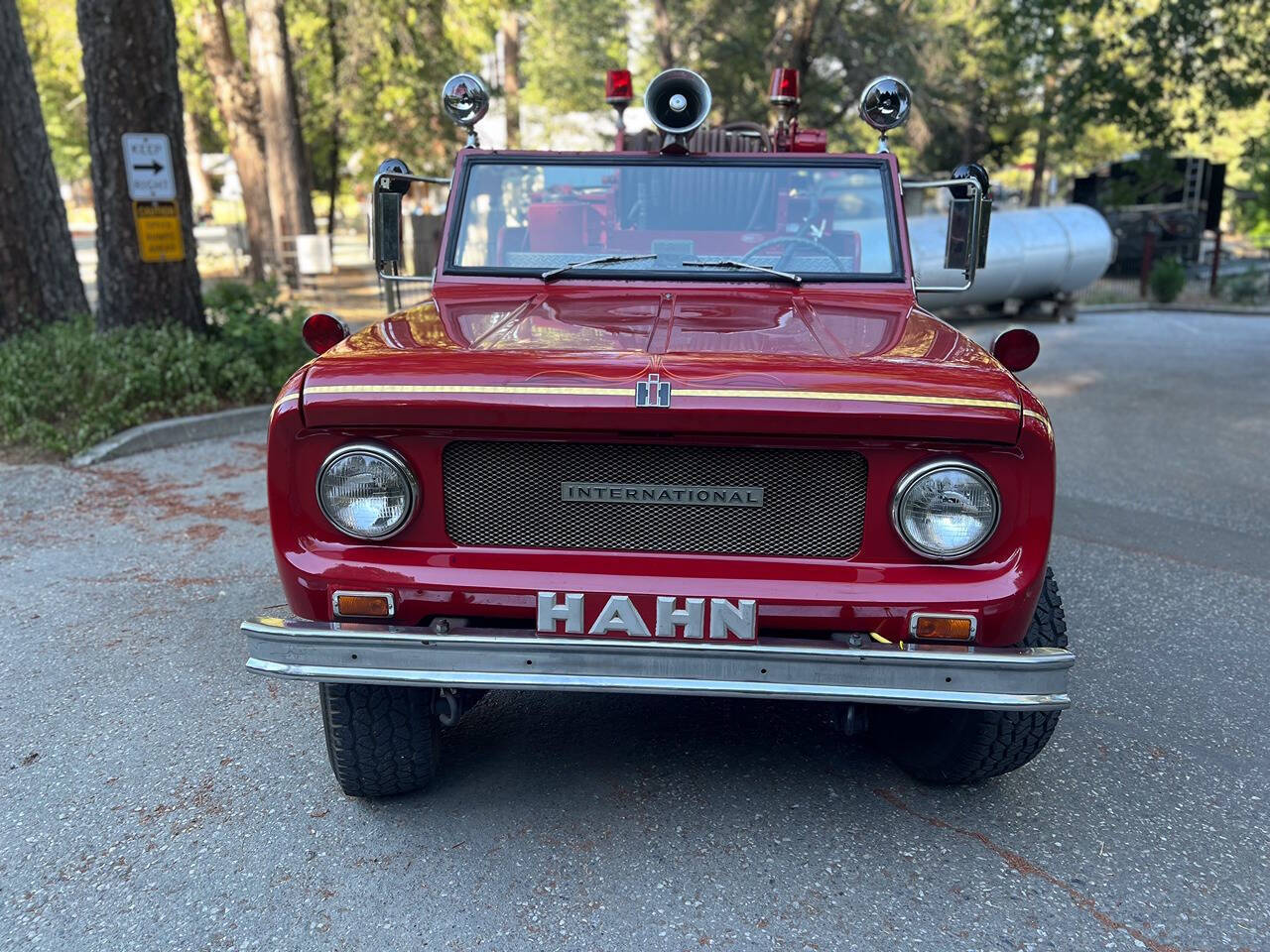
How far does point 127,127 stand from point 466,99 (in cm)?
553

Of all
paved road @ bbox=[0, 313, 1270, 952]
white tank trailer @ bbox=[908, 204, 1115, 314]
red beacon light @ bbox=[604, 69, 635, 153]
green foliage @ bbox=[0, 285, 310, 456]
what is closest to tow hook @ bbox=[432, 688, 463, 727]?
paved road @ bbox=[0, 313, 1270, 952]

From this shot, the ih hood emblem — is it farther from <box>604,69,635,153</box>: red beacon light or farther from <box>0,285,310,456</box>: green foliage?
<box>0,285,310,456</box>: green foliage

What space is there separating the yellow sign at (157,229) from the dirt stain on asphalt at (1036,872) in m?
7.77

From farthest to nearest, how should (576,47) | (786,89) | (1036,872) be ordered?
(576,47)
(786,89)
(1036,872)

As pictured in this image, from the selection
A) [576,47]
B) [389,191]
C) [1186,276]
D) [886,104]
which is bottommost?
[1186,276]

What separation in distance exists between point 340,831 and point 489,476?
1185mm

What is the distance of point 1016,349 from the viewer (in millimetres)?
3578

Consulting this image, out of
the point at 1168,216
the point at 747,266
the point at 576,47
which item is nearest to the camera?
the point at 747,266

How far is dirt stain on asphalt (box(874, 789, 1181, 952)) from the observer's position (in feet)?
8.93

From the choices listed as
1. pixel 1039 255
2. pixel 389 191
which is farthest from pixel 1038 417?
pixel 1039 255

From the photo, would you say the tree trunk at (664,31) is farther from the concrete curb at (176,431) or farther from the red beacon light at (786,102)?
the red beacon light at (786,102)

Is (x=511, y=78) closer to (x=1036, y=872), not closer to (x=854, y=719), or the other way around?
(x=854, y=719)

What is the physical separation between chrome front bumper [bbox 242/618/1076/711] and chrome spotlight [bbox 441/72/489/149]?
8.35ft

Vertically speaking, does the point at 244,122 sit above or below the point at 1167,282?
above
